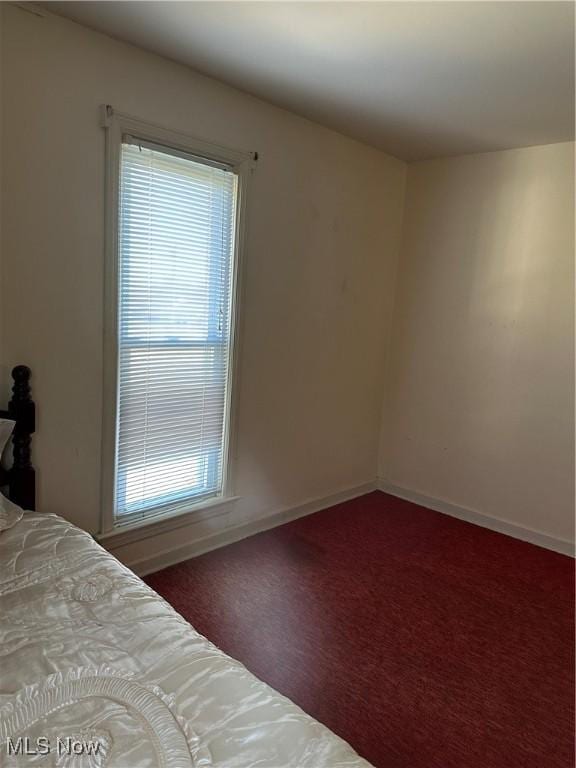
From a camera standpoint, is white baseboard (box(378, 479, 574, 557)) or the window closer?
the window

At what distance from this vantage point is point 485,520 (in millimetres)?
3621

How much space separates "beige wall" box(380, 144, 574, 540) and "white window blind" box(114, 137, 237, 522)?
165 centimetres

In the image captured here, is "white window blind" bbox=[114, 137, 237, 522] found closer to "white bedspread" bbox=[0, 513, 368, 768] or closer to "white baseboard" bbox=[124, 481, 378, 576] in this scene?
"white baseboard" bbox=[124, 481, 378, 576]

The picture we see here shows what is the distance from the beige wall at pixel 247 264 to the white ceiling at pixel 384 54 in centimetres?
17

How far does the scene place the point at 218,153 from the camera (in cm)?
264

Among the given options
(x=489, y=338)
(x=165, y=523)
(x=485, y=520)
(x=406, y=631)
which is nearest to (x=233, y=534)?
(x=165, y=523)

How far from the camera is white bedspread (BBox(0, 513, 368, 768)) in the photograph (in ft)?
3.50

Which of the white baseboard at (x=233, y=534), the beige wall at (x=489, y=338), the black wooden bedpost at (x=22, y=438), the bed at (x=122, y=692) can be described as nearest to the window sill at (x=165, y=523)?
the white baseboard at (x=233, y=534)

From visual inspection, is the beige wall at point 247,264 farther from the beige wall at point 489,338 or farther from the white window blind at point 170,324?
the beige wall at point 489,338

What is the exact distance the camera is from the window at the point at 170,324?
2.43 meters

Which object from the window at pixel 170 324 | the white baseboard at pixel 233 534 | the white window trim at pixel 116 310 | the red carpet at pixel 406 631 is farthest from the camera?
the white baseboard at pixel 233 534

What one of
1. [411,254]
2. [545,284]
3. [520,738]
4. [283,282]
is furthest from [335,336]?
[520,738]

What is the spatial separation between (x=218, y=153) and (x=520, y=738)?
2.78 meters

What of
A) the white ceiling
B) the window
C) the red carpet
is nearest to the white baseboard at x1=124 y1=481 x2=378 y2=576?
the red carpet
